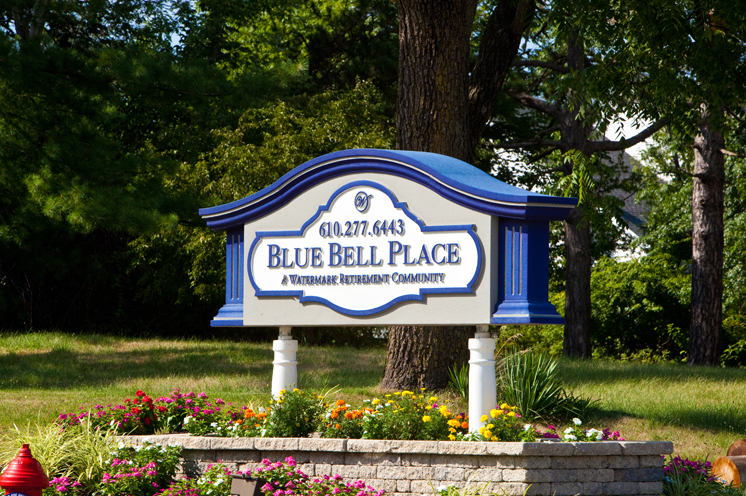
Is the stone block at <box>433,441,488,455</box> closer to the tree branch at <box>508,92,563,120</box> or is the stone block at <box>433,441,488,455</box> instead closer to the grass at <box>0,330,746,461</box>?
the grass at <box>0,330,746,461</box>

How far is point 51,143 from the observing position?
Answer: 13.6m

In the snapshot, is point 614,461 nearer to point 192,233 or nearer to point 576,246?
point 576,246

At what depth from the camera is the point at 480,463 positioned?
5676 mm

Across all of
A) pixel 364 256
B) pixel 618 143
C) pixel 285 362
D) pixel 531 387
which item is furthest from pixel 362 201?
pixel 618 143

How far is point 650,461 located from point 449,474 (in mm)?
1524

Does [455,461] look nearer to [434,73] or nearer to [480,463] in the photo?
[480,463]

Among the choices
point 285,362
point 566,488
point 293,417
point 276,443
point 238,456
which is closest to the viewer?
point 566,488

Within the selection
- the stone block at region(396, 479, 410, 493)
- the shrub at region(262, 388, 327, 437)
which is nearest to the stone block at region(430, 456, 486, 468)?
the stone block at region(396, 479, 410, 493)

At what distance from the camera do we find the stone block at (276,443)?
20.3ft

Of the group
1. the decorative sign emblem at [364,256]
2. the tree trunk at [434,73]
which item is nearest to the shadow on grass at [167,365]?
the tree trunk at [434,73]

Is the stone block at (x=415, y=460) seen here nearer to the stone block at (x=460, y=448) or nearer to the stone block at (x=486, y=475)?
the stone block at (x=460, y=448)

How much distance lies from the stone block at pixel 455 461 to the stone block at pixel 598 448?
2.37ft

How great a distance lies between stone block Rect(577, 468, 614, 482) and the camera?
5734mm

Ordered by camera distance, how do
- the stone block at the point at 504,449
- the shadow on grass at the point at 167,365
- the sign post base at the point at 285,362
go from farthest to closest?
1. the shadow on grass at the point at 167,365
2. the sign post base at the point at 285,362
3. the stone block at the point at 504,449
